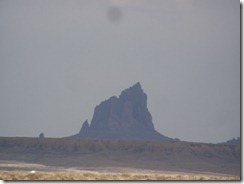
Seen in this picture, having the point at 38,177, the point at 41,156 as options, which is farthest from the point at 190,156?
the point at 38,177

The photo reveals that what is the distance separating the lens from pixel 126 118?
16300cm

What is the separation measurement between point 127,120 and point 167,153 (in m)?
64.3

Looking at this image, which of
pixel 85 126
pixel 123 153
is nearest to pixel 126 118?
pixel 85 126

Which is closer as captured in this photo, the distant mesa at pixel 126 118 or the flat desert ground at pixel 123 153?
the flat desert ground at pixel 123 153

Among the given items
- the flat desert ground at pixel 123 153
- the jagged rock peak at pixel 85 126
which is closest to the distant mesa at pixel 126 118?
the jagged rock peak at pixel 85 126

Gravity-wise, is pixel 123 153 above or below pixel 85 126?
below

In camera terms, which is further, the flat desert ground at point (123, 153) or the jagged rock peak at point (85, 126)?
the jagged rock peak at point (85, 126)

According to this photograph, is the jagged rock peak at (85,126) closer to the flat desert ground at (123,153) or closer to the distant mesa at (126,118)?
the distant mesa at (126,118)

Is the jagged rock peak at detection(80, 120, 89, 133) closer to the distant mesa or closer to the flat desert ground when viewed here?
the distant mesa

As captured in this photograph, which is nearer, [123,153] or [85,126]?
[123,153]

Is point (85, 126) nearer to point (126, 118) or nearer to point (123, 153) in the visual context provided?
point (126, 118)

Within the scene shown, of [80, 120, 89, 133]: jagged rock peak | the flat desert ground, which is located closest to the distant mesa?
[80, 120, 89, 133]: jagged rock peak

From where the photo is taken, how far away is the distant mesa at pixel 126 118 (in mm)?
161625

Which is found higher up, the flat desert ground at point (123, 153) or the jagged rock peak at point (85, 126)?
the jagged rock peak at point (85, 126)
